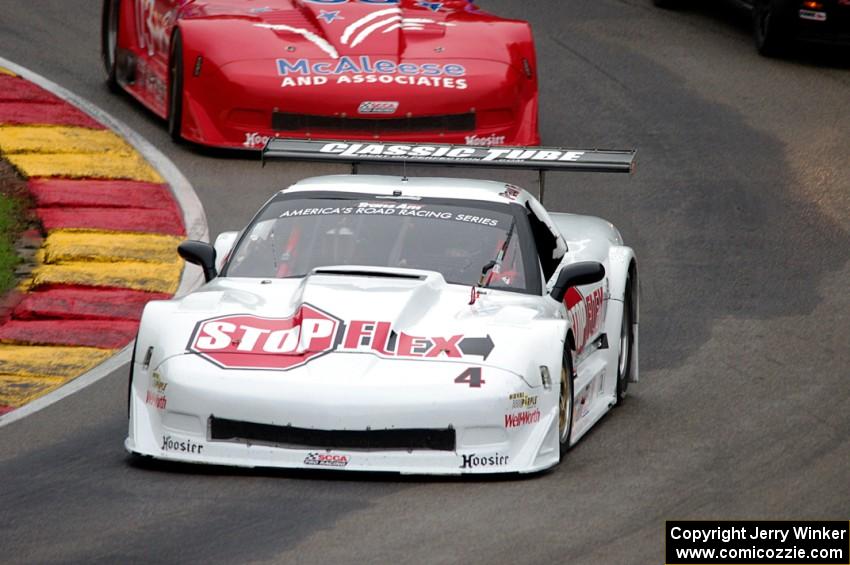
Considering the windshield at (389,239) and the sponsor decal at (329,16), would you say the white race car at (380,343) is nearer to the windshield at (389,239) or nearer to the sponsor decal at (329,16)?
the windshield at (389,239)

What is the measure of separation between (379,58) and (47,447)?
6.81 meters

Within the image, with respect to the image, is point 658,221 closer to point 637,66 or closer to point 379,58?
point 379,58

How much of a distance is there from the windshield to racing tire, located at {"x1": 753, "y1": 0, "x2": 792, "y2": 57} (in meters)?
9.67

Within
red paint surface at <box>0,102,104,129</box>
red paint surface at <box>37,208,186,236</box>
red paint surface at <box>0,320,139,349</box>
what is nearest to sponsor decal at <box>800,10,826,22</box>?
red paint surface at <box>0,102,104,129</box>

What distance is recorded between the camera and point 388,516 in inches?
262

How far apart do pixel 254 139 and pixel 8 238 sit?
2.50 m

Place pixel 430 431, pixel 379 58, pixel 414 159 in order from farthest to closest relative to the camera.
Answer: pixel 379 58, pixel 414 159, pixel 430 431

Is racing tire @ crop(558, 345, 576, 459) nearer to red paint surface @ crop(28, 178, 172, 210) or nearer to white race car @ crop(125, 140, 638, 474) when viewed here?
white race car @ crop(125, 140, 638, 474)

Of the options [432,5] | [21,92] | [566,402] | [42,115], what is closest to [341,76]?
[432,5]

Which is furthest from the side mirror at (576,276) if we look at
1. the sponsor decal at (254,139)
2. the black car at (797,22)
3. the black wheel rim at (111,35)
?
the black car at (797,22)

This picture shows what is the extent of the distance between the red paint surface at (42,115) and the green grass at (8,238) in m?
1.84

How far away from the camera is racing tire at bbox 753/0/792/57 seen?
17.7 m

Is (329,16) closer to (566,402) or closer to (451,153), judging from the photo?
(451,153)

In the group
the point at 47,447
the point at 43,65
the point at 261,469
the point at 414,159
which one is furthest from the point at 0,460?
the point at 43,65
